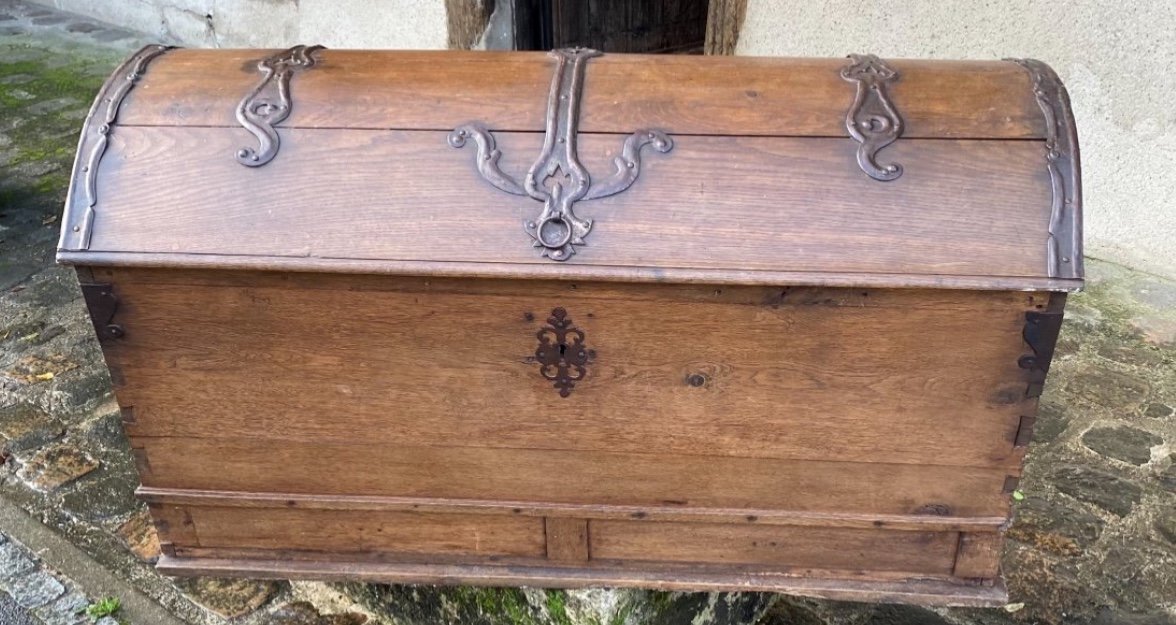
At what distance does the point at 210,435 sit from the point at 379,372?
0.45 m

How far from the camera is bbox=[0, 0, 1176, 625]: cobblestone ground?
2.38m

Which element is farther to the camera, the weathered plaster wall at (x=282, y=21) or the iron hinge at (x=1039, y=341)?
the weathered plaster wall at (x=282, y=21)

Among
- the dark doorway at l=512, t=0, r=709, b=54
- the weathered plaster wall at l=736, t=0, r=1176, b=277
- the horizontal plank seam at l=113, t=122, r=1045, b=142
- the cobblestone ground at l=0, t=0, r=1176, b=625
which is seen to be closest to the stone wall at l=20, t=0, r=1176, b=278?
the weathered plaster wall at l=736, t=0, r=1176, b=277

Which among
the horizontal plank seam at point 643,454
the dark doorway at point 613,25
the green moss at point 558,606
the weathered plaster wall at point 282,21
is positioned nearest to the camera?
the horizontal plank seam at point 643,454

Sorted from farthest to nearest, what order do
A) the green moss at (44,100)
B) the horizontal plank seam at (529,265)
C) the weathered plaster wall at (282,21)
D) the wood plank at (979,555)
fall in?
the green moss at (44,100) < the weathered plaster wall at (282,21) < the wood plank at (979,555) < the horizontal plank seam at (529,265)

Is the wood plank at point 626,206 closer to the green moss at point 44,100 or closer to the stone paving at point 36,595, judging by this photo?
the stone paving at point 36,595

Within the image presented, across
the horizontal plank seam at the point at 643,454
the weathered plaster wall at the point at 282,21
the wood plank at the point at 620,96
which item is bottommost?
the horizontal plank seam at the point at 643,454

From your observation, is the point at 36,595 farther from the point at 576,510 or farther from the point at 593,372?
the point at 593,372

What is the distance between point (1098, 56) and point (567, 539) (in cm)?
284

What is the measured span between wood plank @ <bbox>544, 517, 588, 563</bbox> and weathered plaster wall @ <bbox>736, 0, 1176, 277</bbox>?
8.79ft

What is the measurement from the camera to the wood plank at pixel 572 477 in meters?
2.03

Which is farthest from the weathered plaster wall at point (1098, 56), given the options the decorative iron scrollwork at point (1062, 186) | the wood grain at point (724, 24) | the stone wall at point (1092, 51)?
the decorative iron scrollwork at point (1062, 186)

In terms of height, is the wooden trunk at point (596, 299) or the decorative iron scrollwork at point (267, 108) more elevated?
the decorative iron scrollwork at point (267, 108)

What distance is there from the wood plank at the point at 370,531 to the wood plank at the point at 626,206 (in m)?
0.68
